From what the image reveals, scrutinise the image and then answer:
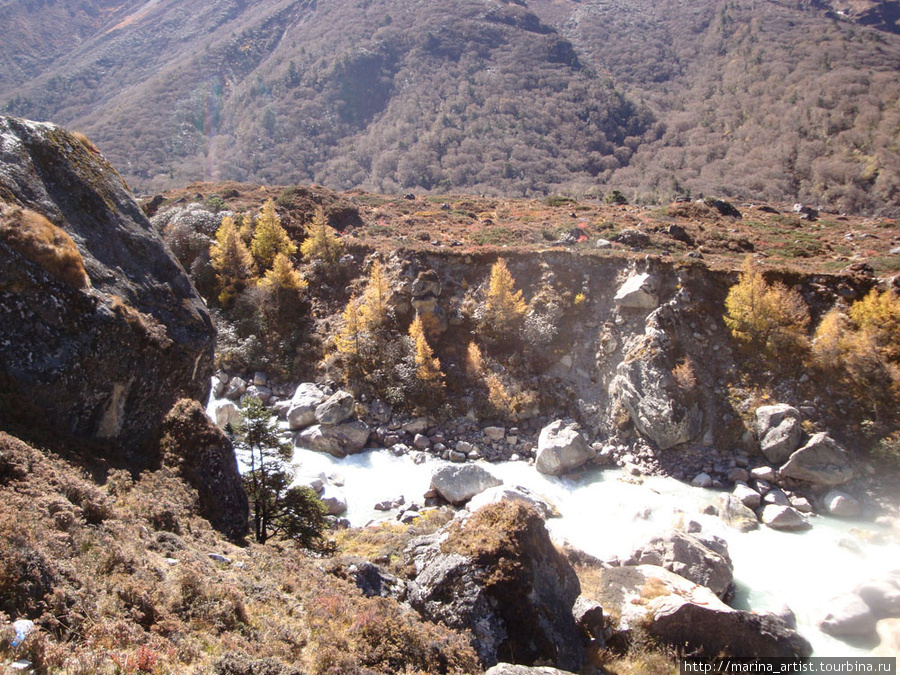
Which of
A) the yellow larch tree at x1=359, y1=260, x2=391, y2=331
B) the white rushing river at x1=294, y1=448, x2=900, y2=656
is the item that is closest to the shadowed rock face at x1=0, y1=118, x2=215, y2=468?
the white rushing river at x1=294, y1=448, x2=900, y2=656

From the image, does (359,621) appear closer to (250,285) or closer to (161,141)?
(250,285)

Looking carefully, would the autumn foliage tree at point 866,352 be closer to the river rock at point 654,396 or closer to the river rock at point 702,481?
the river rock at point 654,396

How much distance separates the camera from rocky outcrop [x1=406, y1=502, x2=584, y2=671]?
37.0ft

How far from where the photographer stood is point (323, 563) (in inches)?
552

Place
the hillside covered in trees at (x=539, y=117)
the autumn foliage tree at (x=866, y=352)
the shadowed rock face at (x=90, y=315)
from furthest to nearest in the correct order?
the hillside covered in trees at (x=539, y=117) < the autumn foliage tree at (x=866, y=352) < the shadowed rock face at (x=90, y=315)

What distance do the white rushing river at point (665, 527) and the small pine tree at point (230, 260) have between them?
18.2 meters

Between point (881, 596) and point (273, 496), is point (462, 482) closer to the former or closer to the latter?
point (273, 496)

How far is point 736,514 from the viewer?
22.1m

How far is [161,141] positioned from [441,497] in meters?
174

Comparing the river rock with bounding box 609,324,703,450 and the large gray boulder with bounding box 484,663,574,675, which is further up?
the large gray boulder with bounding box 484,663,574,675

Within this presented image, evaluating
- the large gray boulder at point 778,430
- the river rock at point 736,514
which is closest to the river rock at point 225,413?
the river rock at point 736,514

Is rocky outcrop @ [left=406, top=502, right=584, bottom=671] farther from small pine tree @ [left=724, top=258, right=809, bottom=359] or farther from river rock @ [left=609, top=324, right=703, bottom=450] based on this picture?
small pine tree @ [left=724, top=258, right=809, bottom=359]

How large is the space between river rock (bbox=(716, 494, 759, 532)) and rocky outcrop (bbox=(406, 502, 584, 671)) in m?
12.7

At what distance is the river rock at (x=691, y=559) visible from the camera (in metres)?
17.0
